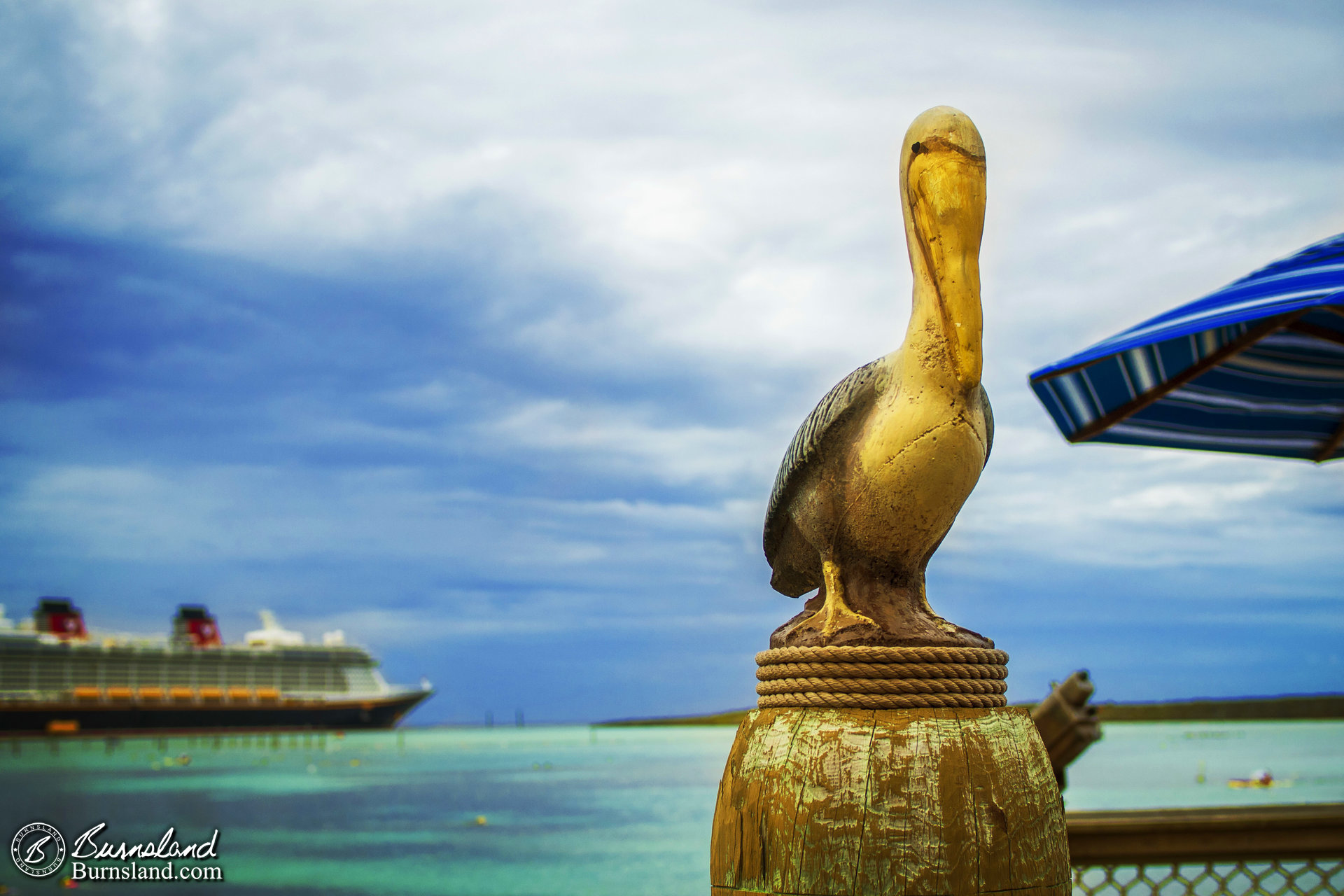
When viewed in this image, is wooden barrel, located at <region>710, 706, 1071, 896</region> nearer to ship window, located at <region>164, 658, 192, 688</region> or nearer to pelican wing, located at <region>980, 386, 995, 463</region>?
pelican wing, located at <region>980, 386, 995, 463</region>

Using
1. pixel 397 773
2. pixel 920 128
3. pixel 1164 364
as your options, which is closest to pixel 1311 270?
pixel 1164 364

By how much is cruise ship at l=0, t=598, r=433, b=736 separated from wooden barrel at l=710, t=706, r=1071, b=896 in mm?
60377

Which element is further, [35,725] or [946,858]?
[35,725]

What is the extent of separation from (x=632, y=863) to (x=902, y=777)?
1666 cm

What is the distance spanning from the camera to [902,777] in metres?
2.08

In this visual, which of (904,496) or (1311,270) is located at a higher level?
(1311,270)

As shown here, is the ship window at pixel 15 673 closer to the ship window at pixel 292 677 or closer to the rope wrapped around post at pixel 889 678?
the ship window at pixel 292 677

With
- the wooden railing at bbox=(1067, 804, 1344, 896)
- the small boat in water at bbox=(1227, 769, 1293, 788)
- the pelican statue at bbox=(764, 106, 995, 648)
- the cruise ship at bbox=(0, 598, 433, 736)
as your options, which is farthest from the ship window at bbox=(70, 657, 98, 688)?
the pelican statue at bbox=(764, 106, 995, 648)

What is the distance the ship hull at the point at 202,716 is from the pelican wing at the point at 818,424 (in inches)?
2368

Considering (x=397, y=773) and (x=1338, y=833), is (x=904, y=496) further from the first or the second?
(x=397, y=773)

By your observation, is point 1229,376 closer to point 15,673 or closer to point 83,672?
point 83,672

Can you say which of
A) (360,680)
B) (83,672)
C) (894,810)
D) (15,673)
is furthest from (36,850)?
(360,680)

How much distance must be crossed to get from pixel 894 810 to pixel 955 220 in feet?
4.52

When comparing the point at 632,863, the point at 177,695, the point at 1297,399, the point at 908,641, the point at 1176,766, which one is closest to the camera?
the point at 908,641
